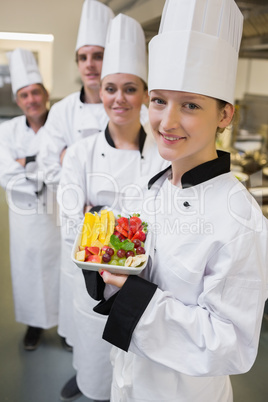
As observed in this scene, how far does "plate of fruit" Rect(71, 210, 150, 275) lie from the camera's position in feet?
2.20

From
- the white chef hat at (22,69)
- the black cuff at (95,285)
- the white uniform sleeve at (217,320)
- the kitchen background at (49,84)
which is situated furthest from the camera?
the white chef hat at (22,69)

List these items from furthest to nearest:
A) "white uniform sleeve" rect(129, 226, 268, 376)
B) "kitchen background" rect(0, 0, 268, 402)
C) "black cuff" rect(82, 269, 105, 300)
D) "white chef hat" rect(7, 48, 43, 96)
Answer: "white chef hat" rect(7, 48, 43, 96), "kitchen background" rect(0, 0, 268, 402), "black cuff" rect(82, 269, 105, 300), "white uniform sleeve" rect(129, 226, 268, 376)

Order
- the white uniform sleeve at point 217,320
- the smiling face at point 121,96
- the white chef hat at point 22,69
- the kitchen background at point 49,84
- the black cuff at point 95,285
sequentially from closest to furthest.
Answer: the white uniform sleeve at point 217,320 → the black cuff at point 95,285 → the smiling face at point 121,96 → the kitchen background at point 49,84 → the white chef hat at point 22,69

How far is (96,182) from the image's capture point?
117cm

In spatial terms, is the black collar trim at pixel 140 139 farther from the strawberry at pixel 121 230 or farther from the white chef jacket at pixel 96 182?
the strawberry at pixel 121 230

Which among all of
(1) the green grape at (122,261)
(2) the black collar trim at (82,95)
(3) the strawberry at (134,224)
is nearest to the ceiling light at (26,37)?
(2) the black collar trim at (82,95)

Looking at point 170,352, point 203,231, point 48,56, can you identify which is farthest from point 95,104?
point 170,352

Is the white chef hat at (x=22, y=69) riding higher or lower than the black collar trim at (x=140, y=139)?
higher

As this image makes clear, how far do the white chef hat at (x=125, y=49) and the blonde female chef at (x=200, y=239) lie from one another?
41 cm

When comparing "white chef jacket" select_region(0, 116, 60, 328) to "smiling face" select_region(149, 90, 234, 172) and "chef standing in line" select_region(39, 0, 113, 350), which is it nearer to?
"chef standing in line" select_region(39, 0, 113, 350)

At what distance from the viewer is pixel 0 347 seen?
1.51 meters

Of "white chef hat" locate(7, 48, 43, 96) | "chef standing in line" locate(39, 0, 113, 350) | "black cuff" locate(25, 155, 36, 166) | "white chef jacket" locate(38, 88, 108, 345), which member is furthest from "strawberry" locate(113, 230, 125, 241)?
"white chef hat" locate(7, 48, 43, 96)

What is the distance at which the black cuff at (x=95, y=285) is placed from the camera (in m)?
0.72

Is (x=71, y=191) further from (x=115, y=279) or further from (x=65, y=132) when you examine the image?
(x=115, y=279)
